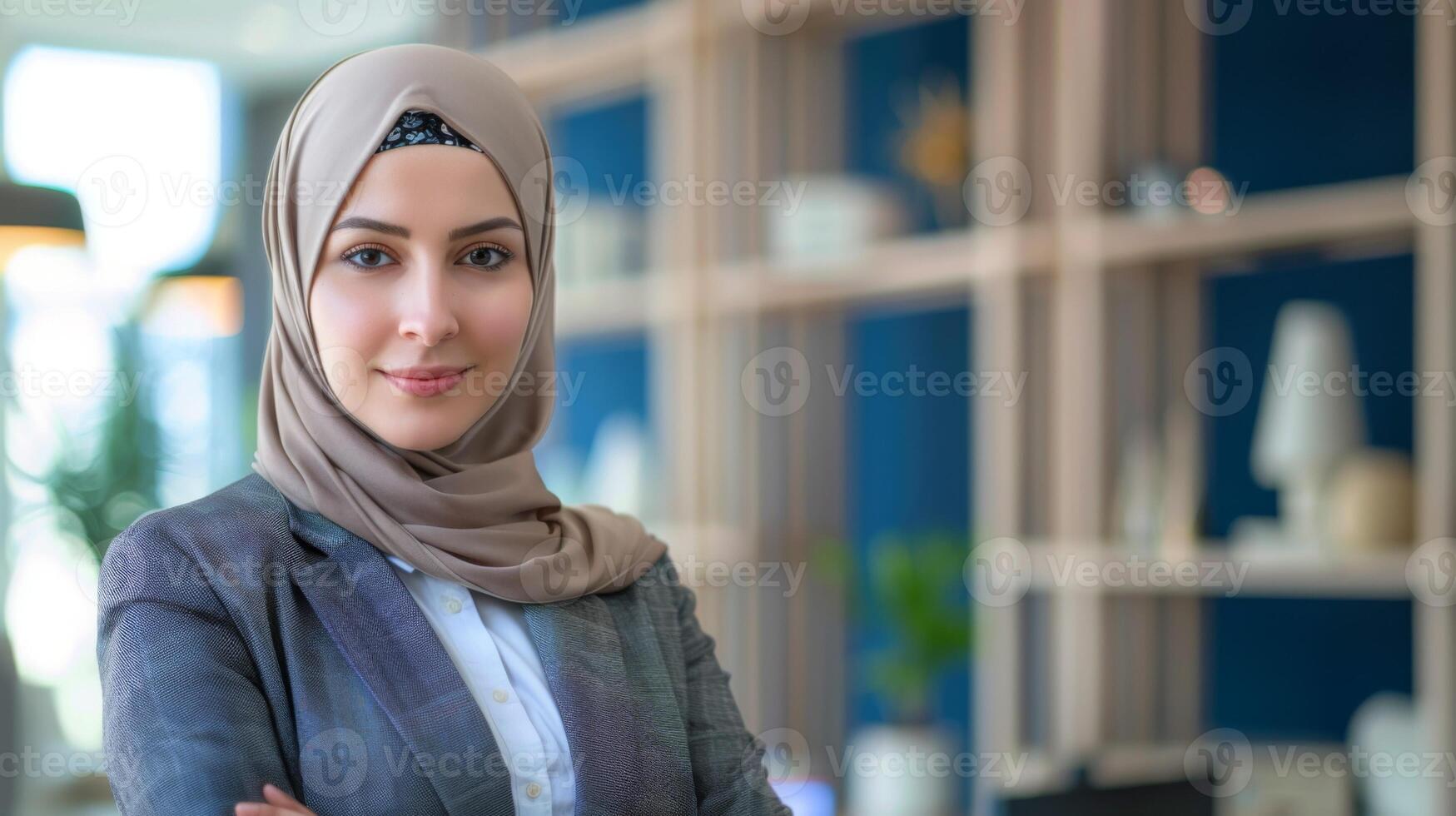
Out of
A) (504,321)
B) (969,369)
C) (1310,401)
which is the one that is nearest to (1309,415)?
(1310,401)

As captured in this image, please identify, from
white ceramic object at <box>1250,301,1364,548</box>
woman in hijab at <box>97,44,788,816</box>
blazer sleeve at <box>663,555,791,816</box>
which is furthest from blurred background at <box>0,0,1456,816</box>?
woman in hijab at <box>97,44,788,816</box>

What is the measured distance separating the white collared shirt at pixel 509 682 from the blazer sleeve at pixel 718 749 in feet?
0.41

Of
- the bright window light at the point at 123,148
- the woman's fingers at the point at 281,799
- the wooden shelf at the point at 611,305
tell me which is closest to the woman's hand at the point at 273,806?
the woman's fingers at the point at 281,799

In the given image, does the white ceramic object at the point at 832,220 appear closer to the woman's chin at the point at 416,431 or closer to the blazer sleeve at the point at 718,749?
the blazer sleeve at the point at 718,749

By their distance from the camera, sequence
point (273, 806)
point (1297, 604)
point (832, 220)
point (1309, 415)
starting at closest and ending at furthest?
point (273, 806), point (1309, 415), point (1297, 604), point (832, 220)

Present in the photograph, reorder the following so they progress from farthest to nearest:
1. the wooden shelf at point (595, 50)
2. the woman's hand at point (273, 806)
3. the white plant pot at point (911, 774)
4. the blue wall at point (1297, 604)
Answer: the wooden shelf at point (595, 50) < the white plant pot at point (911, 774) < the blue wall at point (1297, 604) < the woman's hand at point (273, 806)

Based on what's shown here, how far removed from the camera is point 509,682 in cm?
99

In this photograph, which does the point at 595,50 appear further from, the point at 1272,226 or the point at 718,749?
the point at 718,749

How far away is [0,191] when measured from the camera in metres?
2.21

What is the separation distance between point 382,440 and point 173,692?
24 centimetres

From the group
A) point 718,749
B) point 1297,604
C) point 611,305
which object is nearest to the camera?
point 718,749

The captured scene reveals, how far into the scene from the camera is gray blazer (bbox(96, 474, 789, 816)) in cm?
85

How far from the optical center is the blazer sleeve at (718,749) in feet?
3.42

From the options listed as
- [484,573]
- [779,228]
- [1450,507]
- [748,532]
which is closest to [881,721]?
[748,532]
